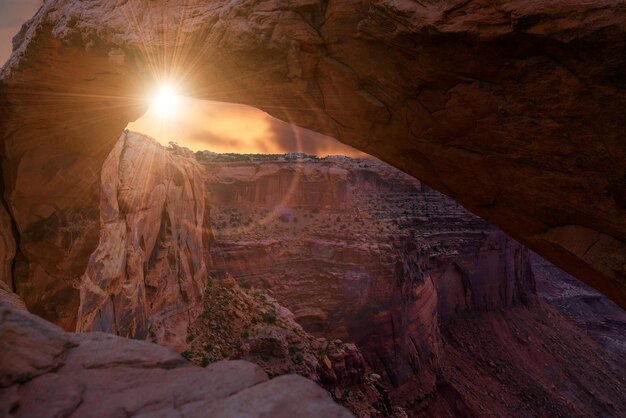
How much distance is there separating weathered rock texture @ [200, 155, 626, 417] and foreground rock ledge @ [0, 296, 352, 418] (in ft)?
54.0

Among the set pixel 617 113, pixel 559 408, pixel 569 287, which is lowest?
pixel 559 408

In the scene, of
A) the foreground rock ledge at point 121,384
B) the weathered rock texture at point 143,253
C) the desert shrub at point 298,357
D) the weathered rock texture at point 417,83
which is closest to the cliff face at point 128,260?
the weathered rock texture at point 143,253

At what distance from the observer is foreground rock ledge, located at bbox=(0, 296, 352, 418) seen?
6.55ft

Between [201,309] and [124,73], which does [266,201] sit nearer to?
[201,309]

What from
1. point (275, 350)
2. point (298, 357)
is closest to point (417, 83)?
point (275, 350)

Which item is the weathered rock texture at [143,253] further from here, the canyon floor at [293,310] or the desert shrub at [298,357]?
the desert shrub at [298,357]

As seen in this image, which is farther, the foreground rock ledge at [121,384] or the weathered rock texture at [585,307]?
the weathered rock texture at [585,307]

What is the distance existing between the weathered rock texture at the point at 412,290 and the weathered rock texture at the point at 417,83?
1510 centimetres

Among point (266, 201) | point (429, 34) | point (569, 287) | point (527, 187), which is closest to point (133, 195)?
point (429, 34)

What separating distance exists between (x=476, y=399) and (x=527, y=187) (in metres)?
22.9

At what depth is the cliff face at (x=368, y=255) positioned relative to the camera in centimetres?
2230

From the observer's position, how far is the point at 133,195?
31.4ft

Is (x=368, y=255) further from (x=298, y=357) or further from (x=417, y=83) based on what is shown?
(x=417, y=83)

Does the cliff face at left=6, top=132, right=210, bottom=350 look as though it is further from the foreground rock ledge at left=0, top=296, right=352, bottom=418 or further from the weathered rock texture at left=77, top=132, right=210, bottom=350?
the foreground rock ledge at left=0, top=296, right=352, bottom=418
